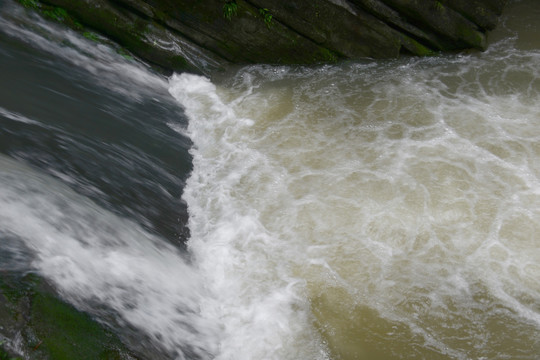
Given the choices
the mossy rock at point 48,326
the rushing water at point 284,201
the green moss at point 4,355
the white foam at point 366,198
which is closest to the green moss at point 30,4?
the rushing water at point 284,201

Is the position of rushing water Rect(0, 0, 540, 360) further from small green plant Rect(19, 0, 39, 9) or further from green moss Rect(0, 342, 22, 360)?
green moss Rect(0, 342, 22, 360)

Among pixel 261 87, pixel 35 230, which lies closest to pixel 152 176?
pixel 35 230

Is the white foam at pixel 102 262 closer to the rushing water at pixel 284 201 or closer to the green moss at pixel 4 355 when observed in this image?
the rushing water at pixel 284 201

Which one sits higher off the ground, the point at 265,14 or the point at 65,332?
the point at 265,14

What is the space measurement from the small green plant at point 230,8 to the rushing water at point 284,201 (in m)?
1.18

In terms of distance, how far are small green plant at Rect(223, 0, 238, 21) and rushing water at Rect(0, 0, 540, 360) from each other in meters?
1.18

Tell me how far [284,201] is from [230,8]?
4031 millimetres

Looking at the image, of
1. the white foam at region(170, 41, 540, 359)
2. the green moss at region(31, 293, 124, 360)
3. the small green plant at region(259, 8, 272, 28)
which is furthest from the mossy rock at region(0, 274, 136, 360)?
the small green plant at region(259, 8, 272, 28)

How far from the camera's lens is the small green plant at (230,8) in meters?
8.35

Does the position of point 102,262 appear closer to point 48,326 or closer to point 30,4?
point 48,326

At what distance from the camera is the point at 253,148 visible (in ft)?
23.3

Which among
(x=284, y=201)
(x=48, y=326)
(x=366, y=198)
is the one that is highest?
(x=366, y=198)

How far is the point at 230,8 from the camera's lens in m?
8.37

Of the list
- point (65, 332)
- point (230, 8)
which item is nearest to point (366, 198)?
point (65, 332)
